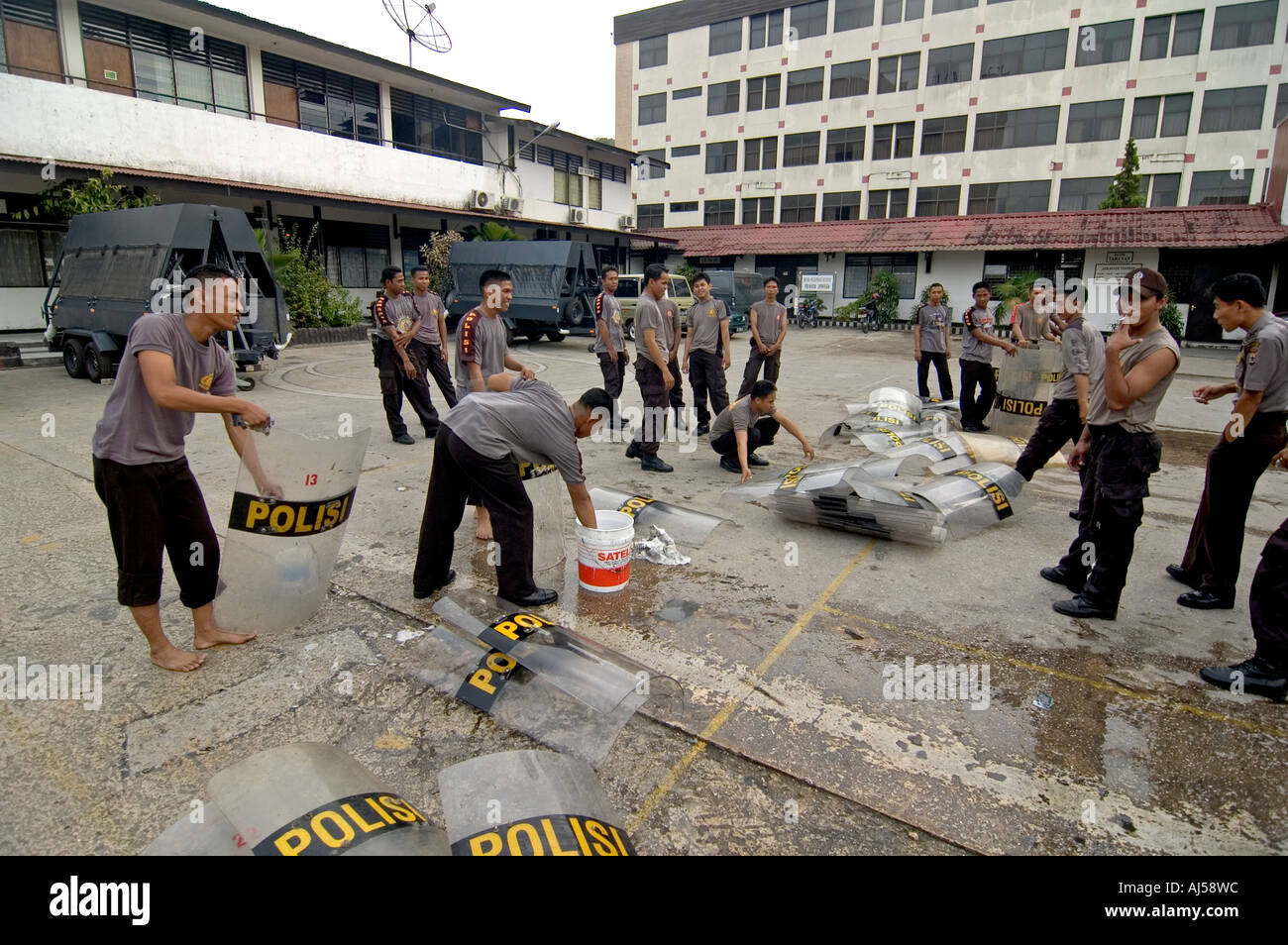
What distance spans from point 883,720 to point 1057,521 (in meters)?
3.24

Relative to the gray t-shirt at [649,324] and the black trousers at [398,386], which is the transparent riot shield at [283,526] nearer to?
the gray t-shirt at [649,324]

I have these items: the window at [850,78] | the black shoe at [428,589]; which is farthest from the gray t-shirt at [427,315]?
the window at [850,78]

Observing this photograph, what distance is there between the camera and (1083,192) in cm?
2812

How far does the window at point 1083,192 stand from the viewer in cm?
2772

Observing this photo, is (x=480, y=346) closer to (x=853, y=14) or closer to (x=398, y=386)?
(x=398, y=386)

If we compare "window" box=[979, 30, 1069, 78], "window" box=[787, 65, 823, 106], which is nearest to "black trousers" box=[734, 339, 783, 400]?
"window" box=[979, 30, 1069, 78]

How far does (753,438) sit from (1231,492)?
3.32 m

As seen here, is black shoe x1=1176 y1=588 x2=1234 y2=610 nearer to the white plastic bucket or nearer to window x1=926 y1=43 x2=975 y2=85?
the white plastic bucket

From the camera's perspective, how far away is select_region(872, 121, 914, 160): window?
30984 millimetres

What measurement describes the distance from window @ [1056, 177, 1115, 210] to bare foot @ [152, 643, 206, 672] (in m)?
32.9

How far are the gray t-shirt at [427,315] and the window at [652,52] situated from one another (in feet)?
115

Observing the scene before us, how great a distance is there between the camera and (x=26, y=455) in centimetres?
633

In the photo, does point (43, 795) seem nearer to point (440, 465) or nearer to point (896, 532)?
point (440, 465)
